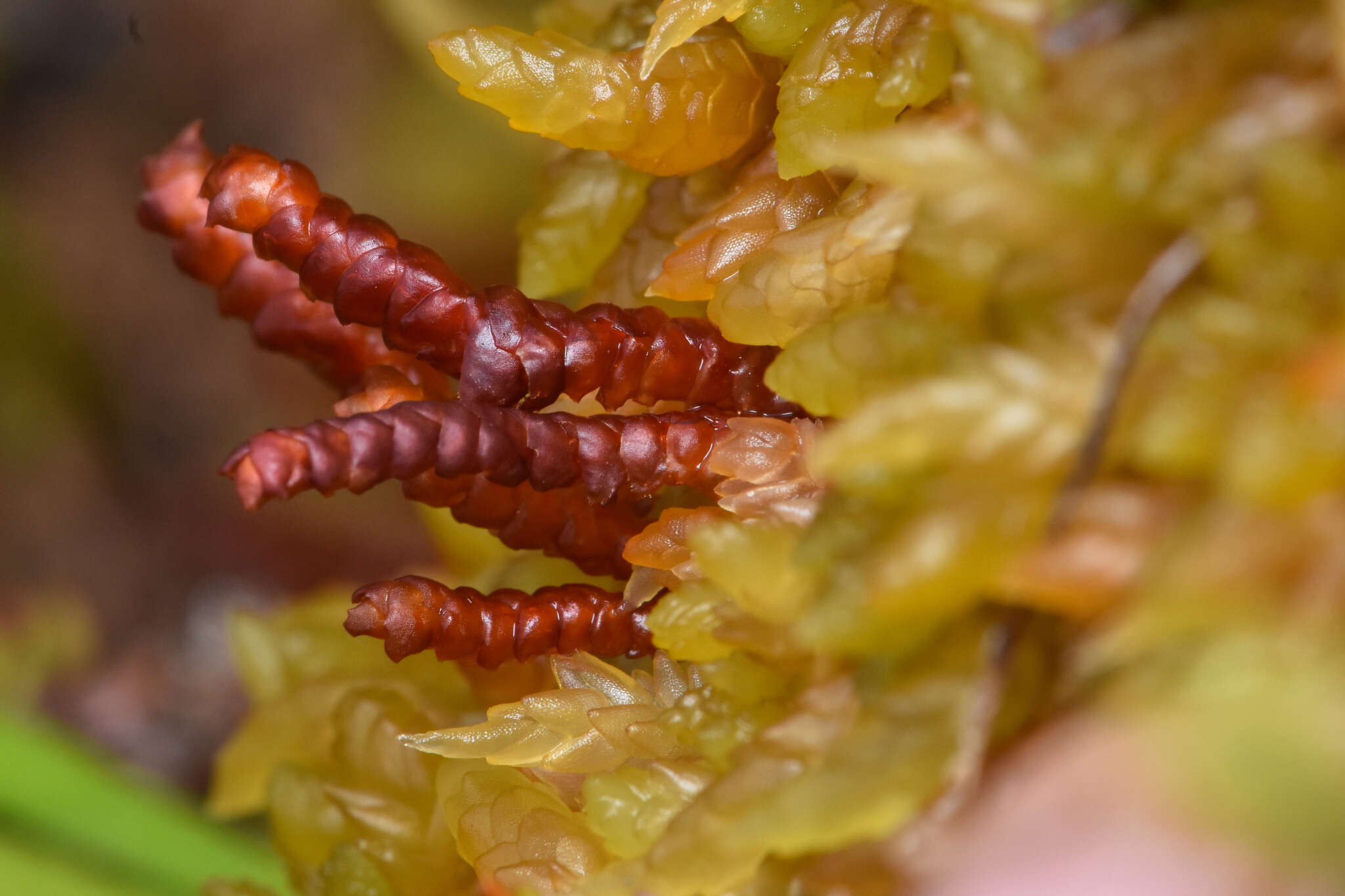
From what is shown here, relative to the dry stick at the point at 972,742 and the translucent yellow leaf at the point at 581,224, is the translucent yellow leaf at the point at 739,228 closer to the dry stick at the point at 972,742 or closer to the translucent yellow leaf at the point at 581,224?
the translucent yellow leaf at the point at 581,224

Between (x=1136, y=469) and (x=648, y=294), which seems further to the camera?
(x=648, y=294)

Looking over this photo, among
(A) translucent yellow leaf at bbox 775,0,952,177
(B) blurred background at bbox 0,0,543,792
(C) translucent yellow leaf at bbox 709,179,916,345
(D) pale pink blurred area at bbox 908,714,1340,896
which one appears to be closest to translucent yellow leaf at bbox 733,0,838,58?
A: (A) translucent yellow leaf at bbox 775,0,952,177

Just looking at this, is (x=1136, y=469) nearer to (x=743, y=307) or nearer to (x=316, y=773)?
(x=743, y=307)

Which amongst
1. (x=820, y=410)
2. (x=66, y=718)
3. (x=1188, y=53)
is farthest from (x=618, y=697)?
(x=66, y=718)

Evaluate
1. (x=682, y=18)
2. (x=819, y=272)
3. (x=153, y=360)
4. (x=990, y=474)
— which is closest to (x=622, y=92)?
(x=682, y=18)

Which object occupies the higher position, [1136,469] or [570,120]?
[570,120]

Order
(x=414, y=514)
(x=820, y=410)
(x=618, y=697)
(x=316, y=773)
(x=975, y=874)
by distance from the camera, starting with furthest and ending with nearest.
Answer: (x=414, y=514) < (x=316, y=773) < (x=618, y=697) < (x=820, y=410) < (x=975, y=874)

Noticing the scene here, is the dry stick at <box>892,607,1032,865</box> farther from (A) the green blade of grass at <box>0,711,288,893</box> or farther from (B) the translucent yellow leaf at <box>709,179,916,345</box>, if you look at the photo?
(A) the green blade of grass at <box>0,711,288,893</box>
